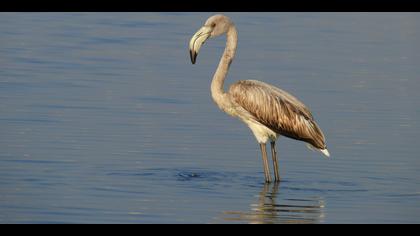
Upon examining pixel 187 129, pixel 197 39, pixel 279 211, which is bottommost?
pixel 279 211

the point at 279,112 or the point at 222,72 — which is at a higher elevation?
the point at 222,72

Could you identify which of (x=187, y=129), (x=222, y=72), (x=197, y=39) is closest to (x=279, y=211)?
(x=222, y=72)

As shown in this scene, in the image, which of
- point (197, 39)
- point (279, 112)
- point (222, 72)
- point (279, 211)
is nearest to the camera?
point (279, 211)

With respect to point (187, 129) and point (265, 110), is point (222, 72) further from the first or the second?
point (187, 129)

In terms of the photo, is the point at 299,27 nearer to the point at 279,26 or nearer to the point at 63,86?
the point at 279,26

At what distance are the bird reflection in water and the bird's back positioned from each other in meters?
1.04

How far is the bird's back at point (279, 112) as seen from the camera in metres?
14.8

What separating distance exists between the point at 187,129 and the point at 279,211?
4.44 metres

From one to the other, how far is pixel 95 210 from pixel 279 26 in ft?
58.7

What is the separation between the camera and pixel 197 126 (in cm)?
1739

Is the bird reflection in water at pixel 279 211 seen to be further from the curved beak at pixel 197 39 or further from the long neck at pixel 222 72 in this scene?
the curved beak at pixel 197 39

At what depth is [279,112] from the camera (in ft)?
48.8

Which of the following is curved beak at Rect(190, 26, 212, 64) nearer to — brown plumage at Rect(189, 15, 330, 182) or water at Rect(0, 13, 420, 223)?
brown plumage at Rect(189, 15, 330, 182)

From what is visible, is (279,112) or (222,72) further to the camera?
(222,72)
